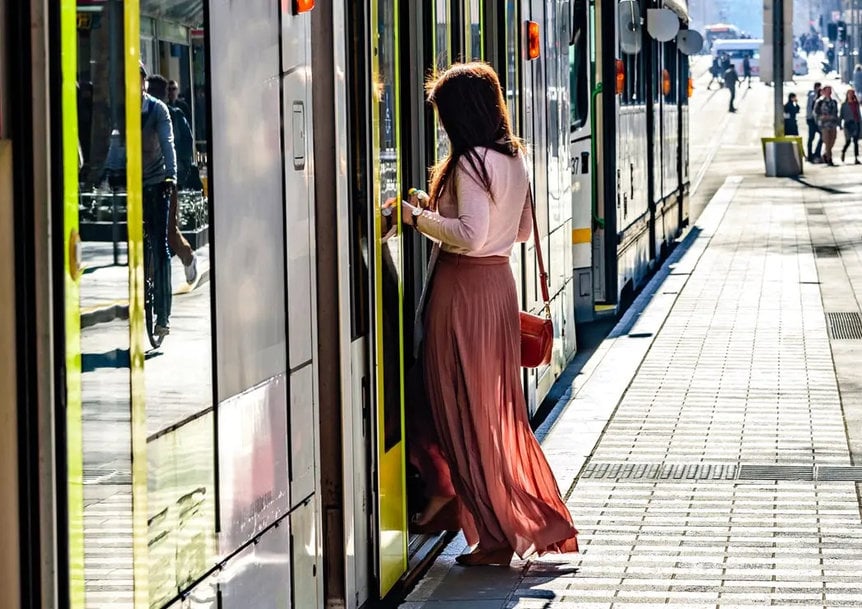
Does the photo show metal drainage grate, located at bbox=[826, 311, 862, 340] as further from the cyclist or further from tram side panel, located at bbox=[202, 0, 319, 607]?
the cyclist

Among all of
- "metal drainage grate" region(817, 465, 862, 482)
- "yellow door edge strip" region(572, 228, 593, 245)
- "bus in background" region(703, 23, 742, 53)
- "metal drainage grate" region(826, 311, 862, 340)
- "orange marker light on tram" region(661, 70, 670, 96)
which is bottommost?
"metal drainage grate" region(817, 465, 862, 482)

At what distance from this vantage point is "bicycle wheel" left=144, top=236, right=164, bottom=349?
3260 mm

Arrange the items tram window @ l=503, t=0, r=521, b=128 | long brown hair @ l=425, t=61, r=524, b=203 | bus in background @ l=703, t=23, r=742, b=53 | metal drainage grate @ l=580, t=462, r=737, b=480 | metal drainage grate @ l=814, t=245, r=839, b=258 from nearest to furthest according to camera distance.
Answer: long brown hair @ l=425, t=61, r=524, b=203, metal drainage grate @ l=580, t=462, r=737, b=480, tram window @ l=503, t=0, r=521, b=128, metal drainage grate @ l=814, t=245, r=839, b=258, bus in background @ l=703, t=23, r=742, b=53

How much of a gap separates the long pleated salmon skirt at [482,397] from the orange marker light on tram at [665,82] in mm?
11542

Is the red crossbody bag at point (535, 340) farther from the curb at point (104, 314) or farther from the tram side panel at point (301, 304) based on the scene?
the curb at point (104, 314)

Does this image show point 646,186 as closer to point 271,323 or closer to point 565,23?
point 565,23

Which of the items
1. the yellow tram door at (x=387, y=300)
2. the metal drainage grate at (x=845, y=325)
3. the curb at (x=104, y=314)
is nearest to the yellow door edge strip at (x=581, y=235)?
the metal drainage grate at (x=845, y=325)

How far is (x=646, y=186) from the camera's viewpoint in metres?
15.8

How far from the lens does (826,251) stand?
1972cm

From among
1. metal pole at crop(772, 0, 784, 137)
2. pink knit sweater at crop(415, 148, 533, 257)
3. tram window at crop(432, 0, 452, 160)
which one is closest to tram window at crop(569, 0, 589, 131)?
tram window at crop(432, 0, 452, 160)

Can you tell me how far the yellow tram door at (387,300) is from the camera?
5.25 meters

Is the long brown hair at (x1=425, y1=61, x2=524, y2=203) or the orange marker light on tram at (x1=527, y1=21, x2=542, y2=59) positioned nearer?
the long brown hair at (x1=425, y1=61, x2=524, y2=203)

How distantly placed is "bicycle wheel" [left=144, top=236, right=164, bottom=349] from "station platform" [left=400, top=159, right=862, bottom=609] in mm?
2622

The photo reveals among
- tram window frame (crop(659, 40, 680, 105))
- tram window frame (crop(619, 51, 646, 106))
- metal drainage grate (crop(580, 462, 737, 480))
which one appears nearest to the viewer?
metal drainage grate (crop(580, 462, 737, 480))
